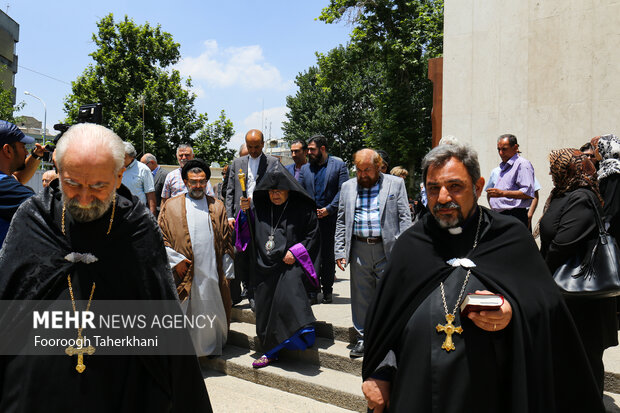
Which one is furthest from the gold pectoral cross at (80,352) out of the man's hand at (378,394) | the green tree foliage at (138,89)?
the green tree foliage at (138,89)

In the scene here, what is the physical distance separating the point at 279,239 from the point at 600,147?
11.1 ft

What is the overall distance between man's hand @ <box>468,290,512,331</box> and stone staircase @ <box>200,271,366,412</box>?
2.90m

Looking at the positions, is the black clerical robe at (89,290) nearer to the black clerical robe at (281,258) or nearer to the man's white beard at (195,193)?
the black clerical robe at (281,258)

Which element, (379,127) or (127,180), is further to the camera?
(379,127)

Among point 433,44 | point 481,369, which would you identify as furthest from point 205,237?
point 433,44

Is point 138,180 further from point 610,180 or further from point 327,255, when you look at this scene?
point 610,180

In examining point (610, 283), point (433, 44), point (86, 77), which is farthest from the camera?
point (86, 77)

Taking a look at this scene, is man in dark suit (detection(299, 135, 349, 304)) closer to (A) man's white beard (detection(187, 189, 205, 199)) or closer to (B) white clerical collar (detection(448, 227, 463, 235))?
(A) man's white beard (detection(187, 189, 205, 199))

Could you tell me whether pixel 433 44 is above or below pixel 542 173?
above

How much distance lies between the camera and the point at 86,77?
3025 centimetres

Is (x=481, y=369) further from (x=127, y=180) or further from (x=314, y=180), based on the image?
(x=127, y=180)

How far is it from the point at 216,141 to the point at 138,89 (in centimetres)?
554

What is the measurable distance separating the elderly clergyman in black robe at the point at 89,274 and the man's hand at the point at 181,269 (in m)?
3.27

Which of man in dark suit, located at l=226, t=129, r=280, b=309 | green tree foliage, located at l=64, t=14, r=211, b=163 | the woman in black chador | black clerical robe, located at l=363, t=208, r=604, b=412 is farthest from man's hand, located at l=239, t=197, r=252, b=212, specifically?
green tree foliage, located at l=64, t=14, r=211, b=163
